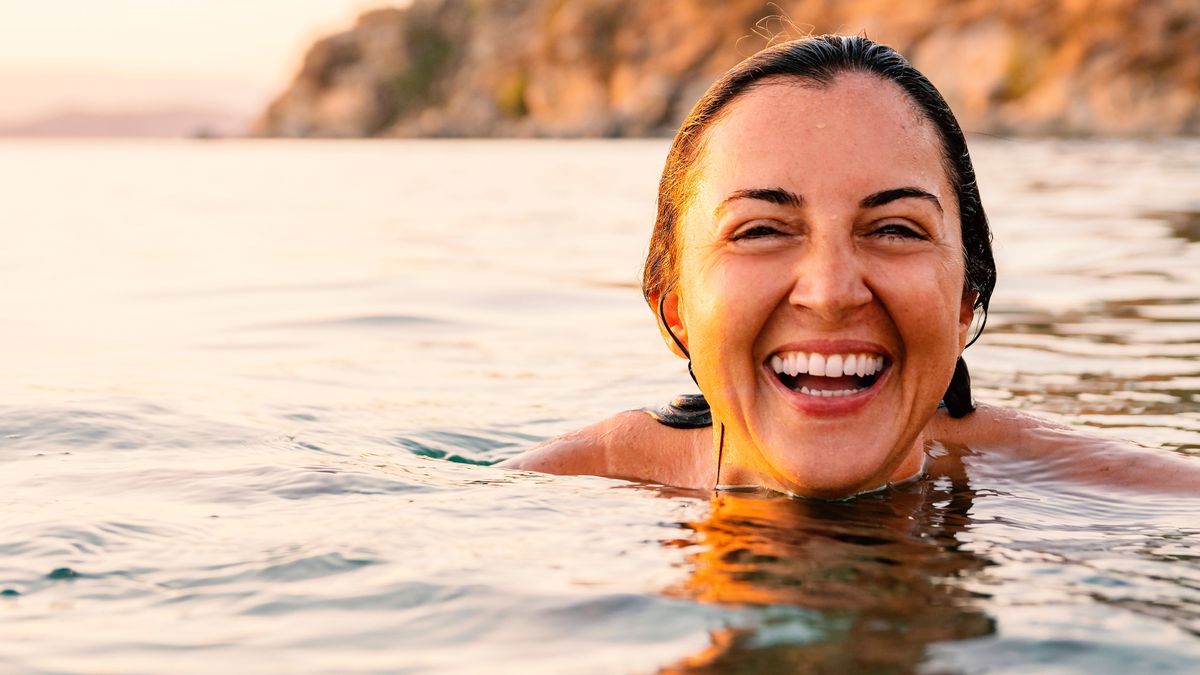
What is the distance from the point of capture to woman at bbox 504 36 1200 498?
3244 mm

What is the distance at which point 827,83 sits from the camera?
3410 millimetres

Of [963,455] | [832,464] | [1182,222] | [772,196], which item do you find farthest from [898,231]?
[1182,222]

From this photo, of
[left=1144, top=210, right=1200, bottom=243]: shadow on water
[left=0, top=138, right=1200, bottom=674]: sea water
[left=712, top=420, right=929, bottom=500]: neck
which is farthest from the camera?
[left=1144, top=210, right=1200, bottom=243]: shadow on water

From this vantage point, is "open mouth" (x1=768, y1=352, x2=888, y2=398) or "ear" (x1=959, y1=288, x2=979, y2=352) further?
"ear" (x1=959, y1=288, x2=979, y2=352)

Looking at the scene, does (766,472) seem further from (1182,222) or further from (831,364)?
(1182,222)

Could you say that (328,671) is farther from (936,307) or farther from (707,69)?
(707,69)

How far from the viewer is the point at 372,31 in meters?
167

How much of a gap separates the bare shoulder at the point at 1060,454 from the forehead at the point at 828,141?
3.98 ft

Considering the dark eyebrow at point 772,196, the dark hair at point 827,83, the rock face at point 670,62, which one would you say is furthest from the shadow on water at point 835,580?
the rock face at point 670,62

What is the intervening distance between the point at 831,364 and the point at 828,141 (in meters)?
0.56

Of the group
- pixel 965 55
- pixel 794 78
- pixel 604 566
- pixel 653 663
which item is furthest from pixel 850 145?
pixel 965 55

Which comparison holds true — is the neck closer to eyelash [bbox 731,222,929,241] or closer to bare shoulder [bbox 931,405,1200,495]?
bare shoulder [bbox 931,405,1200,495]

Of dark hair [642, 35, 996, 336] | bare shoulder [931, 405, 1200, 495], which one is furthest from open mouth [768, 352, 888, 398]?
bare shoulder [931, 405, 1200, 495]

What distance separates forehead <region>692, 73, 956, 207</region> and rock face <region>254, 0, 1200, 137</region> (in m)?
0.63
